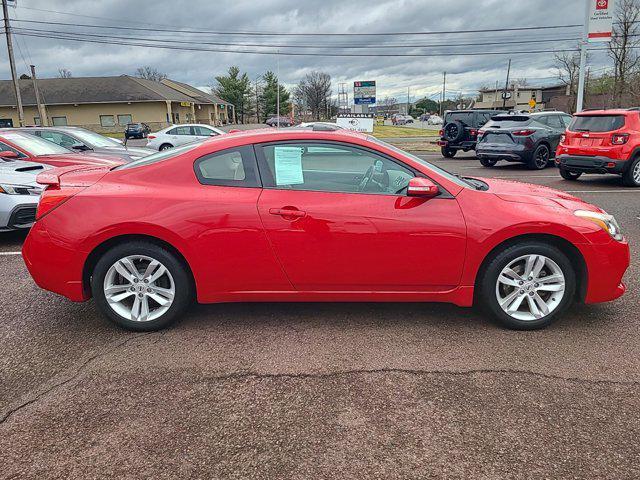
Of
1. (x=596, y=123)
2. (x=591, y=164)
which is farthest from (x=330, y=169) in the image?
(x=596, y=123)

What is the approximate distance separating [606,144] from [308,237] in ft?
29.6

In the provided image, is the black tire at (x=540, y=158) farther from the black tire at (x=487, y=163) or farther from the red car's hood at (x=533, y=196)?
the red car's hood at (x=533, y=196)

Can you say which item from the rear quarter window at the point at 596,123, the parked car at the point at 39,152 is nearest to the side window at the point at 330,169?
the parked car at the point at 39,152

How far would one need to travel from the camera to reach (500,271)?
3.43m

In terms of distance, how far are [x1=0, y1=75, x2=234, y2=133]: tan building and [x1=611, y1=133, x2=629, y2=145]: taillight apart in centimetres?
4994

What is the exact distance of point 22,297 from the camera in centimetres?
436

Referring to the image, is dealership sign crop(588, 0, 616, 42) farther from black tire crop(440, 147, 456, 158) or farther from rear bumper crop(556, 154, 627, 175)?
rear bumper crop(556, 154, 627, 175)

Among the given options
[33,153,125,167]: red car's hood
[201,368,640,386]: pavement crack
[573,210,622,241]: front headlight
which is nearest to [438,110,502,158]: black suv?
[33,153,125,167]: red car's hood

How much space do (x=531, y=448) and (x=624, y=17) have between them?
43791mm

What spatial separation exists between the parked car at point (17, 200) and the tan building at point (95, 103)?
4949 centimetres

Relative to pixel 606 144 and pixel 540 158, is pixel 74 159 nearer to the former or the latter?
pixel 606 144

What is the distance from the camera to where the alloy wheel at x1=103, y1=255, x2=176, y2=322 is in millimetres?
3453

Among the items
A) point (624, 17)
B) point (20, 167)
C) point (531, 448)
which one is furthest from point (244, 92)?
point (531, 448)

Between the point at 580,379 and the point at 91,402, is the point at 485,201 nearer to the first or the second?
the point at 580,379
